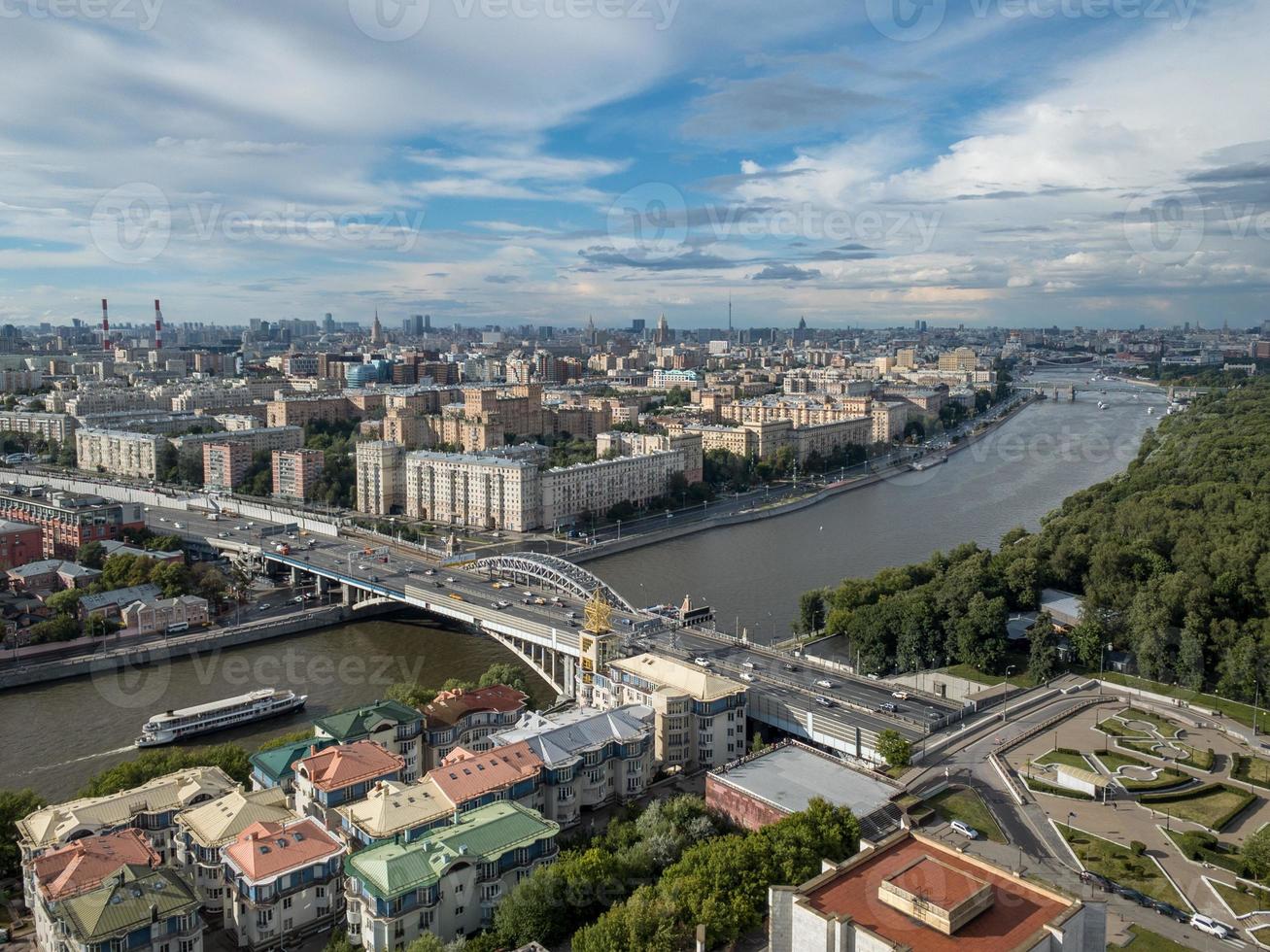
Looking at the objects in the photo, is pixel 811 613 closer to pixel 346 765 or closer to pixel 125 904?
pixel 346 765

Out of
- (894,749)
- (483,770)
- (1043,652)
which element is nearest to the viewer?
(483,770)

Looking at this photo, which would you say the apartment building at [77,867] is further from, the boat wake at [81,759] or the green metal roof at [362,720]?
the boat wake at [81,759]

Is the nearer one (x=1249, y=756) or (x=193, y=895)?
(x=193, y=895)

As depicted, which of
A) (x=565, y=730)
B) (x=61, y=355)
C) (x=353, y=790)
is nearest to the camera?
(x=353, y=790)

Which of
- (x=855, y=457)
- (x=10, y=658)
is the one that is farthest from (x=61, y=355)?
(x=10, y=658)

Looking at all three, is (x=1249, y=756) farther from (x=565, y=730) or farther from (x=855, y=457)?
(x=855, y=457)

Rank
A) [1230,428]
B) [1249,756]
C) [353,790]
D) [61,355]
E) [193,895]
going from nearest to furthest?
[193,895], [353,790], [1249,756], [1230,428], [61,355]

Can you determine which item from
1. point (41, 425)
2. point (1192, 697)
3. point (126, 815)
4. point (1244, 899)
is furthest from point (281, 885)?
point (41, 425)
